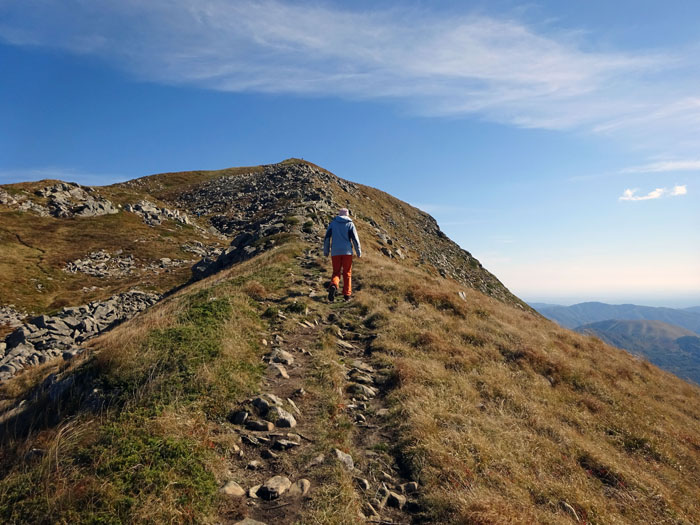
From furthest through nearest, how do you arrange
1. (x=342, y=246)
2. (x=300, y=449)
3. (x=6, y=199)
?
(x=6, y=199) → (x=342, y=246) → (x=300, y=449)

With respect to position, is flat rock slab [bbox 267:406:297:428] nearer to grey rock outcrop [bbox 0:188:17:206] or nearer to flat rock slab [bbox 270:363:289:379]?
flat rock slab [bbox 270:363:289:379]

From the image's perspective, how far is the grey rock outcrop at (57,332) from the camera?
21.4 metres

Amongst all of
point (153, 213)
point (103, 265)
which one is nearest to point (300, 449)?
point (103, 265)

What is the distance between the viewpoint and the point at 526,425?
8078 mm

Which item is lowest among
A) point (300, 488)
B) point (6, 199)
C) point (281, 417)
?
point (300, 488)

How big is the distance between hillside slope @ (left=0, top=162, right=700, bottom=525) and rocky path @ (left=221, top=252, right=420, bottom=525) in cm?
3

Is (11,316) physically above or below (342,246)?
below

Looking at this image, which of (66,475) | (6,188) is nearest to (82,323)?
(66,475)

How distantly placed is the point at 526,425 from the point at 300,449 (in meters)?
5.25

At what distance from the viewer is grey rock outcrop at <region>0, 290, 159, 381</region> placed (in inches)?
844

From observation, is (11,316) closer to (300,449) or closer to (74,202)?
(300,449)

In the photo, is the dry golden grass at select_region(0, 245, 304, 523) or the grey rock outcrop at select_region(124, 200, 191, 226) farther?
the grey rock outcrop at select_region(124, 200, 191, 226)

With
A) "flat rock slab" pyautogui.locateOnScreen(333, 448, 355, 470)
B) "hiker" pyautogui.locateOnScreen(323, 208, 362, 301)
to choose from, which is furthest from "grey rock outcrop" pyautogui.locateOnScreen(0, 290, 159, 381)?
"flat rock slab" pyautogui.locateOnScreen(333, 448, 355, 470)

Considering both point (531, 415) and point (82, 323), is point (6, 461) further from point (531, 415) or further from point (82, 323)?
point (82, 323)
